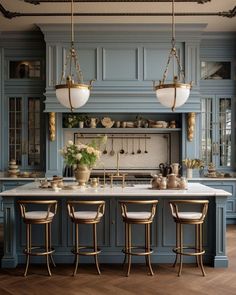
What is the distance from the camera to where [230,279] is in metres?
4.16

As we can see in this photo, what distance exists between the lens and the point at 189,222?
424 cm

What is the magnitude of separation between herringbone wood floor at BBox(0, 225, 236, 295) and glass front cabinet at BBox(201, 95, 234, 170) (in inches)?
125

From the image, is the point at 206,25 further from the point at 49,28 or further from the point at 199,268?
the point at 199,268

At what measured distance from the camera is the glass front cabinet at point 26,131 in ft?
24.7

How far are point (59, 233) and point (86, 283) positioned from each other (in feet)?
2.89

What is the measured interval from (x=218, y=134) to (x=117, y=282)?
432cm

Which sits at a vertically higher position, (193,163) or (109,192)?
(193,163)

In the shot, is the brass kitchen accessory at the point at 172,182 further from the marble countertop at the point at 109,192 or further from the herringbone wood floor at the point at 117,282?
the herringbone wood floor at the point at 117,282

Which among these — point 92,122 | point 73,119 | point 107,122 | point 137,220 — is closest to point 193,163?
point 107,122

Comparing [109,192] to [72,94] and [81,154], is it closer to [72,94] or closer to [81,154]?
[81,154]

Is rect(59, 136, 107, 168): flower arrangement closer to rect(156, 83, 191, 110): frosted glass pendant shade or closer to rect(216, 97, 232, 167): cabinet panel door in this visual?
rect(156, 83, 191, 110): frosted glass pendant shade

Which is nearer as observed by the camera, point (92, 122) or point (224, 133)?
point (92, 122)

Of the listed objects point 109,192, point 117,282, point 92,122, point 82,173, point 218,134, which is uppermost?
point 92,122

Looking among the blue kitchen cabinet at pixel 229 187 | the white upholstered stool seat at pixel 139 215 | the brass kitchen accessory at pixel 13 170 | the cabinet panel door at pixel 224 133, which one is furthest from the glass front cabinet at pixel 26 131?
the white upholstered stool seat at pixel 139 215
